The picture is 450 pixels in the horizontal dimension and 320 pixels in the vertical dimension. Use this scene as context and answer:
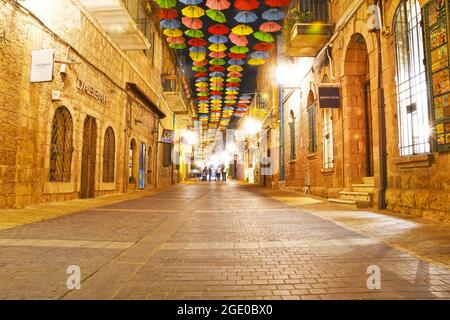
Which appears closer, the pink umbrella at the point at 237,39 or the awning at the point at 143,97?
the awning at the point at 143,97

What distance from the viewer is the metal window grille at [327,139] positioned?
12.0 meters

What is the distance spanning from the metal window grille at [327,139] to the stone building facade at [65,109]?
9.00 m

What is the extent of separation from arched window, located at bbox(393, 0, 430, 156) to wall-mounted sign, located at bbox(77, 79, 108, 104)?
951 centimetres

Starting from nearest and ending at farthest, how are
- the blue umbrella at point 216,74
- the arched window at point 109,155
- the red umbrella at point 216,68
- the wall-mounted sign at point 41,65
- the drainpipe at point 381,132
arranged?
the wall-mounted sign at point 41,65 → the drainpipe at point 381,132 → the arched window at point 109,155 → the red umbrella at point 216,68 → the blue umbrella at point 216,74

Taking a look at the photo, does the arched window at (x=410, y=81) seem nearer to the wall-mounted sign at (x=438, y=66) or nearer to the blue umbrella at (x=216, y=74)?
the wall-mounted sign at (x=438, y=66)

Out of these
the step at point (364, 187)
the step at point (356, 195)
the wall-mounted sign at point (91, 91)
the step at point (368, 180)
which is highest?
the wall-mounted sign at point (91, 91)

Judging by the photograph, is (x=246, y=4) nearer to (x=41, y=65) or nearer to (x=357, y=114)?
(x=357, y=114)

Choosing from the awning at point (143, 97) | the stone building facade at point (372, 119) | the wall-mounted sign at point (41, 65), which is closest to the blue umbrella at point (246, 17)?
the stone building facade at point (372, 119)

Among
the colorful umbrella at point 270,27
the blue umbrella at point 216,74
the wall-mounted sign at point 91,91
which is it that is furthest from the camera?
the blue umbrella at point 216,74

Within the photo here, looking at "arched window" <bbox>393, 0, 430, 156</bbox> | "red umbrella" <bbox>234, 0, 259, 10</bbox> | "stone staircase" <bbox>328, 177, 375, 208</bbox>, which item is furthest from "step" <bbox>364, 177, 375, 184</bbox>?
"red umbrella" <bbox>234, 0, 259, 10</bbox>

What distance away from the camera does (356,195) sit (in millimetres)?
9055

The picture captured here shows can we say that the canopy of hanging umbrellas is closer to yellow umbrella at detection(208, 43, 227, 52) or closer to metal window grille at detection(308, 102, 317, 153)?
yellow umbrella at detection(208, 43, 227, 52)
